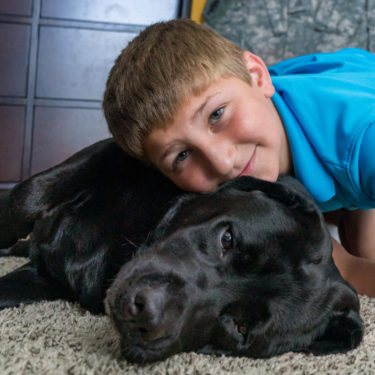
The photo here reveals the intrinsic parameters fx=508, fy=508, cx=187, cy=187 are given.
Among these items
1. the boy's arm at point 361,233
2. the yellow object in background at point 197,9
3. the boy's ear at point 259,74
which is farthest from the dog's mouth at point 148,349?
the yellow object in background at point 197,9

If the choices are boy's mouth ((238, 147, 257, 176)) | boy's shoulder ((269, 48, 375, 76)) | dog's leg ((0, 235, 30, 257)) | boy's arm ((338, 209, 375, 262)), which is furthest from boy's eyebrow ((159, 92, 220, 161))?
boy's arm ((338, 209, 375, 262))

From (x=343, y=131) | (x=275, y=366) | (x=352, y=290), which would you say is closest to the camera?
(x=275, y=366)

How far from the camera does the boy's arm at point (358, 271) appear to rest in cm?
167

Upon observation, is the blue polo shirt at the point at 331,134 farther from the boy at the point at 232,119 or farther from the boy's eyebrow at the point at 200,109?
the boy's eyebrow at the point at 200,109

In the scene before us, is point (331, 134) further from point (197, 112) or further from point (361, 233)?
point (361, 233)

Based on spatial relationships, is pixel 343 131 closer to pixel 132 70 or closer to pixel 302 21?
pixel 132 70

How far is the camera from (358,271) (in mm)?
1744

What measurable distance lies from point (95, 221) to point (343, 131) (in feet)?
2.56

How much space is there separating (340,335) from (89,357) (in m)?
0.58

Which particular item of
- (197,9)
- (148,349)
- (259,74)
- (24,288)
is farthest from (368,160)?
(197,9)

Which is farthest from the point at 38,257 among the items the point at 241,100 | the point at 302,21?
the point at 302,21

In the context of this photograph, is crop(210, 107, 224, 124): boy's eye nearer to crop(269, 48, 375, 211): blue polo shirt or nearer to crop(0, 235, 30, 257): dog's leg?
crop(269, 48, 375, 211): blue polo shirt

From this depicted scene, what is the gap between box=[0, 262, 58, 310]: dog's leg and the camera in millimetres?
1294

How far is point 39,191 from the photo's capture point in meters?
1.47
